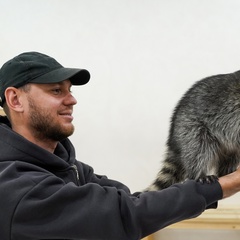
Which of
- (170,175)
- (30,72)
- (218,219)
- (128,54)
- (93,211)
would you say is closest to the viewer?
(93,211)

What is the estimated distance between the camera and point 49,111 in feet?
4.71

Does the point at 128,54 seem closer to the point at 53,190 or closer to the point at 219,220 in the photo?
the point at 219,220

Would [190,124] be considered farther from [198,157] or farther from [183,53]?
[183,53]

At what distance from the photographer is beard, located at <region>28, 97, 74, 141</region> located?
4.70ft

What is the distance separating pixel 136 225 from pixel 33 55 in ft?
2.41

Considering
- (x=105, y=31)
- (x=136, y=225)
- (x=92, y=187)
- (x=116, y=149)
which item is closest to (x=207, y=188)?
(x=136, y=225)

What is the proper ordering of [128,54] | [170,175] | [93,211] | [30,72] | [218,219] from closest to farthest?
[93,211], [30,72], [170,175], [218,219], [128,54]

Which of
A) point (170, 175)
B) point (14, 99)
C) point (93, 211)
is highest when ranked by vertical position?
point (14, 99)

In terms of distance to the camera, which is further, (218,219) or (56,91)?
(218,219)

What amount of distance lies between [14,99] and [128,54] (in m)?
1.71

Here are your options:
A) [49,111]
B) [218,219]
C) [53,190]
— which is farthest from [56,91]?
[218,219]

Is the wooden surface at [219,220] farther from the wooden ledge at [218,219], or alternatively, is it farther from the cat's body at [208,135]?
the cat's body at [208,135]

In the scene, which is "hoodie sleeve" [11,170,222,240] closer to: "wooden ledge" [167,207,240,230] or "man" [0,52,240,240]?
"man" [0,52,240,240]

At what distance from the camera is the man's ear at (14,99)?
4.67 ft
